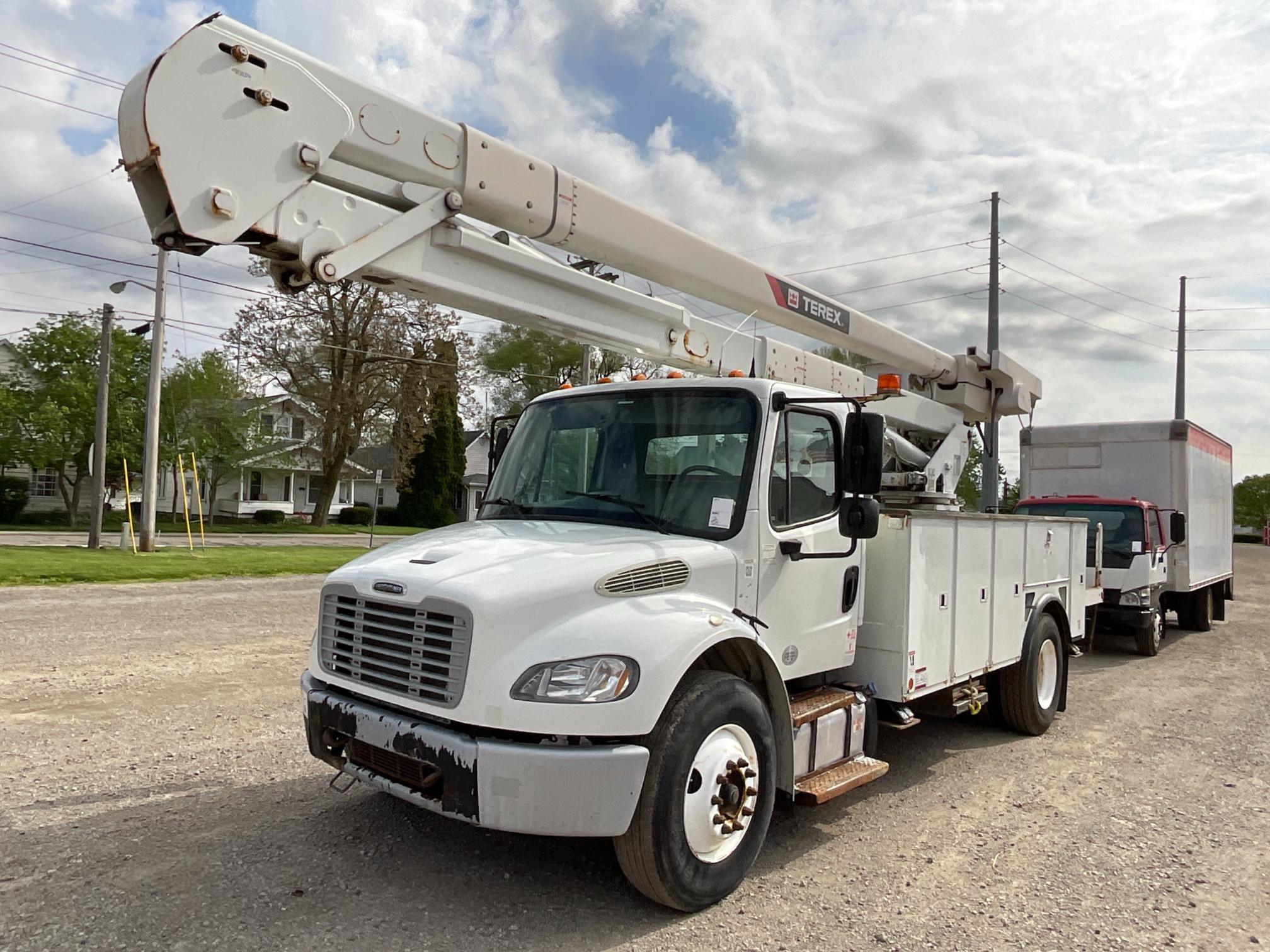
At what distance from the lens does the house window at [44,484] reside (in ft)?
147

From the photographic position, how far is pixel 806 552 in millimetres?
4613

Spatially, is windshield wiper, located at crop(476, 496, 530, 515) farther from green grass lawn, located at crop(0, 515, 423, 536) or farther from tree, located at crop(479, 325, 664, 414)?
tree, located at crop(479, 325, 664, 414)

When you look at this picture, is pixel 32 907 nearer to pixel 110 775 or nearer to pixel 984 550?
pixel 110 775

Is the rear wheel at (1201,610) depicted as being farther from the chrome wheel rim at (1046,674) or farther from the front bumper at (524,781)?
the front bumper at (524,781)

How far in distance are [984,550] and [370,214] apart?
454 cm

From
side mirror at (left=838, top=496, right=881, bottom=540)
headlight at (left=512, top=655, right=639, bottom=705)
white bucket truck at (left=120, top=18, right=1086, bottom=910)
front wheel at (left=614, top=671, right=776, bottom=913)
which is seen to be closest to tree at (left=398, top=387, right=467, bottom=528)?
white bucket truck at (left=120, top=18, right=1086, bottom=910)

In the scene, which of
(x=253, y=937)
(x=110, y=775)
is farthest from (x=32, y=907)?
(x=110, y=775)

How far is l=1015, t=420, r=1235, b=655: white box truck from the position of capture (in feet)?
38.9

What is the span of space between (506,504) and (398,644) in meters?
1.36

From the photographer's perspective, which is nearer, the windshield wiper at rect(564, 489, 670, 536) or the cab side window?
the windshield wiper at rect(564, 489, 670, 536)

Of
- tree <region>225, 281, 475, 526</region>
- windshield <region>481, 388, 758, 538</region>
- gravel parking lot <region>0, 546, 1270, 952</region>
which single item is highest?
tree <region>225, 281, 475, 526</region>

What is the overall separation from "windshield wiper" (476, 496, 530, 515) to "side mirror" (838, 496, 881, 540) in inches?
66.1

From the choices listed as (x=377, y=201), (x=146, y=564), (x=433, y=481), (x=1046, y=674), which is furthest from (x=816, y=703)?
(x=433, y=481)

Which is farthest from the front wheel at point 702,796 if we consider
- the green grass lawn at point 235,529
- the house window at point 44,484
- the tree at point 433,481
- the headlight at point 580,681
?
the house window at point 44,484
